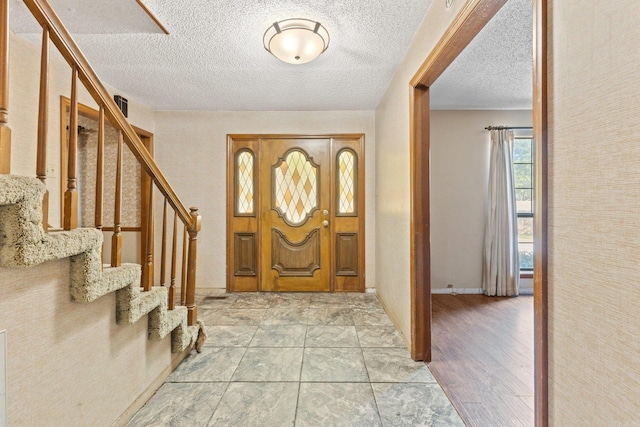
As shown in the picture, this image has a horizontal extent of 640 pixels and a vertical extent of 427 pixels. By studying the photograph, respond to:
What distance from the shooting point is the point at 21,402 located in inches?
39.8

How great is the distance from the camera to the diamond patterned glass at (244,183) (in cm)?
392

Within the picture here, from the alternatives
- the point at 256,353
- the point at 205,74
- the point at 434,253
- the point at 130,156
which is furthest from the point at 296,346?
the point at 130,156

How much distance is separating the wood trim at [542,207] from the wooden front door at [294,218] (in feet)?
9.84

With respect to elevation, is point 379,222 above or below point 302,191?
below

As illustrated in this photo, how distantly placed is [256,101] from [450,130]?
248cm

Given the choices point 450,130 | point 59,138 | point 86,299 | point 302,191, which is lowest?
point 86,299

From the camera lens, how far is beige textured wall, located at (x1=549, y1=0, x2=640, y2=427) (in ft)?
2.19

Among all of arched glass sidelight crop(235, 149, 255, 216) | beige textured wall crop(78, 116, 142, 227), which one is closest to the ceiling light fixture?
arched glass sidelight crop(235, 149, 255, 216)

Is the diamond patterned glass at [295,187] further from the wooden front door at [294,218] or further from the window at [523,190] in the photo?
the window at [523,190]

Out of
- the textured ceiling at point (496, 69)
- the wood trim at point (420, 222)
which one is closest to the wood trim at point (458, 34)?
the wood trim at point (420, 222)

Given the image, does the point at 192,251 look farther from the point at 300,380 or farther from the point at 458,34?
the point at 458,34

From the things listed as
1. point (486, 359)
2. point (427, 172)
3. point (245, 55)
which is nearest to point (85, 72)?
point (245, 55)

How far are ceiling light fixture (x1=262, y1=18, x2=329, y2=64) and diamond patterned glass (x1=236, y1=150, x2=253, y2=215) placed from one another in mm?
1898

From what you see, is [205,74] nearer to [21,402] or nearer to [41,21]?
[41,21]
